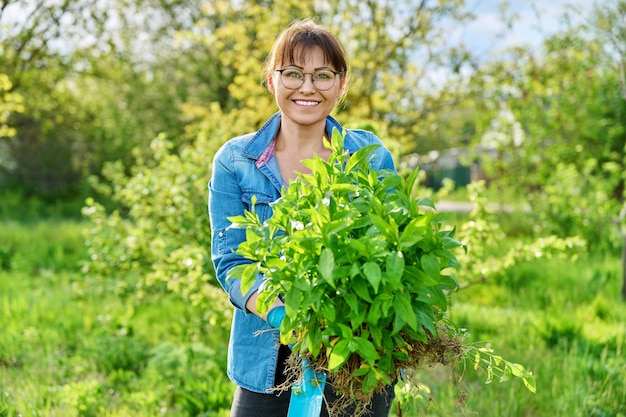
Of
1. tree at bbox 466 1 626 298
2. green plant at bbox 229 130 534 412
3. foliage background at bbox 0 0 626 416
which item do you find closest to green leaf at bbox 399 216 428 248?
green plant at bbox 229 130 534 412

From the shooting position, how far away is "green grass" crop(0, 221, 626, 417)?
348cm

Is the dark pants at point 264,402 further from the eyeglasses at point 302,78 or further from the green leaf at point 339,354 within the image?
the eyeglasses at point 302,78

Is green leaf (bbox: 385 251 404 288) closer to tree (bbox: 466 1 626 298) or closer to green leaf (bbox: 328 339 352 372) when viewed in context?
green leaf (bbox: 328 339 352 372)

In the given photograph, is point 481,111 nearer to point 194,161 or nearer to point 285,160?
point 194,161

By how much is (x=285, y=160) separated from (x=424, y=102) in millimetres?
7086

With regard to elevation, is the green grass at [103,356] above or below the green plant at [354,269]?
below

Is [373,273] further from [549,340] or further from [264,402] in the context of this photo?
[549,340]

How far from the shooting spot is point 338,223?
56.4 inches

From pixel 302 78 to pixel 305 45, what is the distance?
4.1 inches

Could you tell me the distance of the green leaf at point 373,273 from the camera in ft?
4.50

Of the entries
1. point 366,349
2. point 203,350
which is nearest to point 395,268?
point 366,349

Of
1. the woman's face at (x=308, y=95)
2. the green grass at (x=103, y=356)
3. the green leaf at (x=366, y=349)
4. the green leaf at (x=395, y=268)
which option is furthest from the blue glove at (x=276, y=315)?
the green grass at (x=103, y=356)

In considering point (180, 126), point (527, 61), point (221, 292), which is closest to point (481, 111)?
point (527, 61)

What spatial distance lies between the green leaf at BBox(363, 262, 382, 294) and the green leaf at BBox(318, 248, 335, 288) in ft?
0.23
